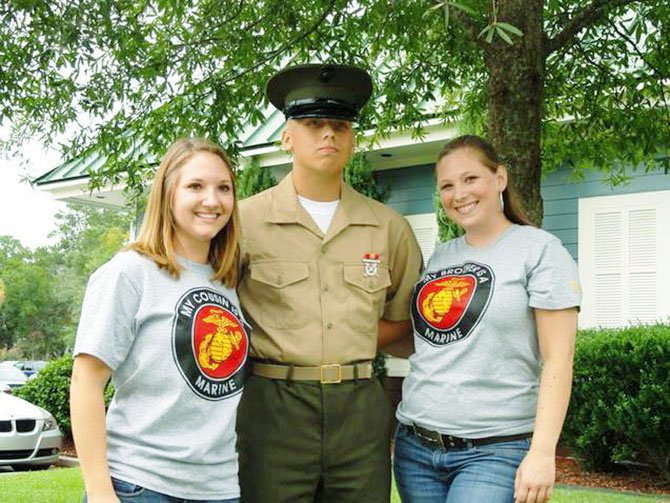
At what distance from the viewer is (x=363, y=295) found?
374 centimetres

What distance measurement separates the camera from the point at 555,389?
3205 mm

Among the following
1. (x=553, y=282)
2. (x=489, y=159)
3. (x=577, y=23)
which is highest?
(x=577, y=23)

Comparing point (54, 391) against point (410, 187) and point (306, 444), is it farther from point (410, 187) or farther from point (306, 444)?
point (306, 444)

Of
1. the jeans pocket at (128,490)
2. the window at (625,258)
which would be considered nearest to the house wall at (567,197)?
the window at (625,258)

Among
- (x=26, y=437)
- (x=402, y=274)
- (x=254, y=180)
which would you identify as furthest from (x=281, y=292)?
(x=26, y=437)

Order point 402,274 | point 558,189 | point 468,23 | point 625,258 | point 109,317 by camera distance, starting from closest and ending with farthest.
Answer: point 109,317, point 402,274, point 468,23, point 625,258, point 558,189

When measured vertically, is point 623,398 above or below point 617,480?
above

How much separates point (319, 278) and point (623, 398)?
5.37 m

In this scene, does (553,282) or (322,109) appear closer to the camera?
(553,282)

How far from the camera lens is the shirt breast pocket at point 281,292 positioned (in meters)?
3.63

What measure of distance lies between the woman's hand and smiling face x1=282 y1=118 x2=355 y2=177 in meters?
1.33

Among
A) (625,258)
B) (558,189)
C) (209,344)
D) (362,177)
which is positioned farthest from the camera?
(362,177)

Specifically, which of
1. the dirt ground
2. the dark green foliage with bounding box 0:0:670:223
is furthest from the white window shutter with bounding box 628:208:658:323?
the dark green foliage with bounding box 0:0:670:223

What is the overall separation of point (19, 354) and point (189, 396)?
62.2 meters
